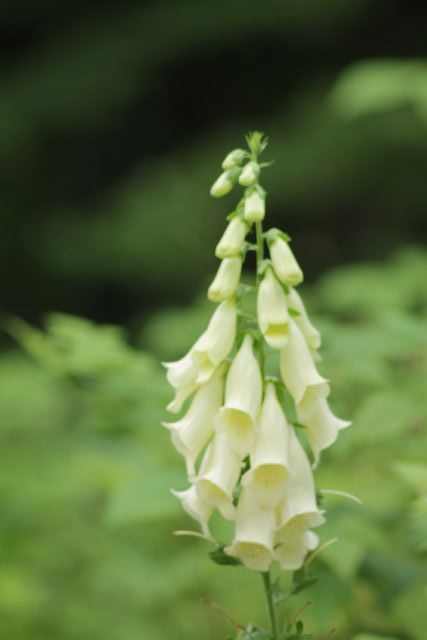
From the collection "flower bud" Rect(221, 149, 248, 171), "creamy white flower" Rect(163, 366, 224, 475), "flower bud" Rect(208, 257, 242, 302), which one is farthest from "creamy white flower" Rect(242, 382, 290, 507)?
"flower bud" Rect(221, 149, 248, 171)

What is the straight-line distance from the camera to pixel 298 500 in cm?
195

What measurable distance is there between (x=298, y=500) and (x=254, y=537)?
0.37ft

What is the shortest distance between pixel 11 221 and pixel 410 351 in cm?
1309

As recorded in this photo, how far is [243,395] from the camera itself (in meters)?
1.96

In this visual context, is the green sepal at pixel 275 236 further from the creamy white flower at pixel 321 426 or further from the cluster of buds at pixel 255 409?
the creamy white flower at pixel 321 426

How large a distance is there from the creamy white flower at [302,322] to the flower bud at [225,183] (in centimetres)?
24

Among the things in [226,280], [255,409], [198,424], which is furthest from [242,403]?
[226,280]

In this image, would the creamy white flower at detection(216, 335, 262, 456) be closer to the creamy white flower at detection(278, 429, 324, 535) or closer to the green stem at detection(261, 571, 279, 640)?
the creamy white flower at detection(278, 429, 324, 535)

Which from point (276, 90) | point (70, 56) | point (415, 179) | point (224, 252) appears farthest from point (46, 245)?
point (224, 252)

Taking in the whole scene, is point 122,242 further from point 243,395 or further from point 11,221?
point 243,395

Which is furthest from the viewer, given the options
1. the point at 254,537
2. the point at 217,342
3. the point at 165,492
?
the point at 165,492

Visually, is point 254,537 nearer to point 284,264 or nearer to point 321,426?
point 321,426

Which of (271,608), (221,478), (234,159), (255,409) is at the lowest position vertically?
(271,608)

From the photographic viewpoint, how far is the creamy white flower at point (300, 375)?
198cm
